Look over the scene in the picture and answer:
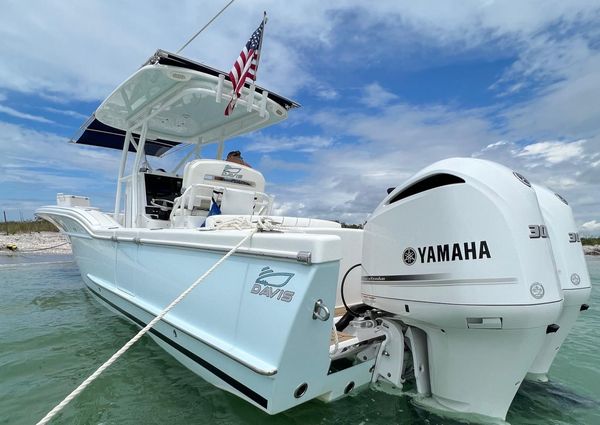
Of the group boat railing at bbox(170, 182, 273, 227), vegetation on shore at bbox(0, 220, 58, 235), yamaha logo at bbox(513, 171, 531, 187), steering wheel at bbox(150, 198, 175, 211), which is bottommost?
yamaha logo at bbox(513, 171, 531, 187)

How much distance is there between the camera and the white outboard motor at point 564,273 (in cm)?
289

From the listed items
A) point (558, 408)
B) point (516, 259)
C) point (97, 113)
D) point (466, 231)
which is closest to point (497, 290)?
point (516, 259)

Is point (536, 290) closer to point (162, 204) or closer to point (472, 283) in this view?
point (472, 283)

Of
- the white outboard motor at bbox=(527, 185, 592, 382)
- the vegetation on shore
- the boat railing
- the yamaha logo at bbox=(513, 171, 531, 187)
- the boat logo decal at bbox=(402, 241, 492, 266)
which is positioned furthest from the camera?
the vegetation on shore

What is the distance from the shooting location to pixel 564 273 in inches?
115

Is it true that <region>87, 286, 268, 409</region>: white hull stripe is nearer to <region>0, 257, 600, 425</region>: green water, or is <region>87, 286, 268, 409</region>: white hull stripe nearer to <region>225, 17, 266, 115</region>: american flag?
<region>0, 257, 600, 425</region>: green water

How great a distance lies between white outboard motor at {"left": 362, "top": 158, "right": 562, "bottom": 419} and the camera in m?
2.16

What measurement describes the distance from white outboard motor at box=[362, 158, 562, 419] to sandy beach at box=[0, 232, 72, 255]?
51.7 feet

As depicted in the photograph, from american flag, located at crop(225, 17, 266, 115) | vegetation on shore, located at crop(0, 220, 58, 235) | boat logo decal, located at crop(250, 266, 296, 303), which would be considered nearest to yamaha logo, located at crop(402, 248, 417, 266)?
boat logo decal, located at crop(250, 266, 296, 303)

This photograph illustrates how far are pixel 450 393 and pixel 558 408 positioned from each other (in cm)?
116

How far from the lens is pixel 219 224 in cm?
315

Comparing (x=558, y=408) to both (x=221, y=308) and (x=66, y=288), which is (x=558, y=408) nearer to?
(x=221, y=308)

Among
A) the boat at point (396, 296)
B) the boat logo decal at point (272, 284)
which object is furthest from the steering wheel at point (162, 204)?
the boat logo decal at point (272, 284)

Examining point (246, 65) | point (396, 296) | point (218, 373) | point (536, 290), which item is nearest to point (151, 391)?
point (218, 373)
